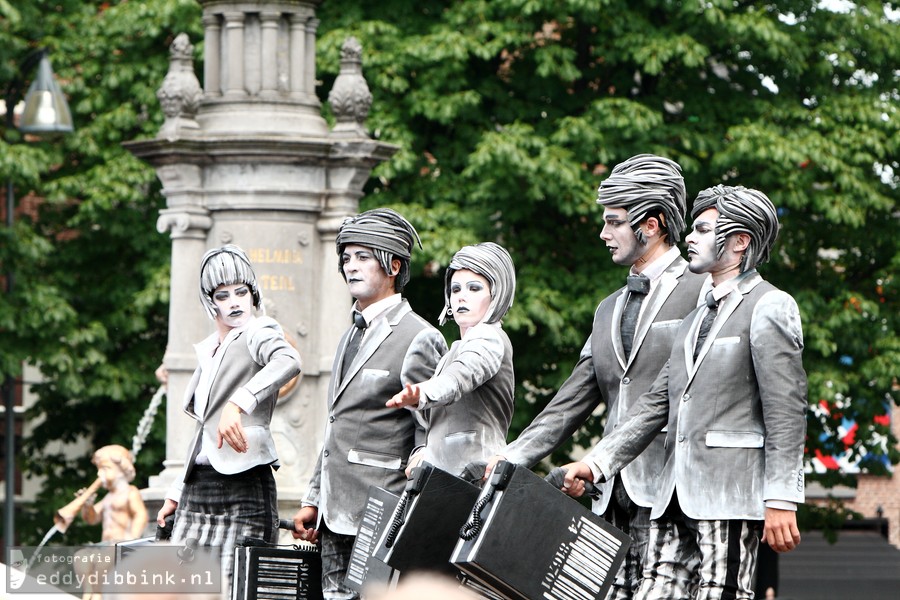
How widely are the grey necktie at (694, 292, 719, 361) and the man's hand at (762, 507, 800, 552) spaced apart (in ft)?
2.35

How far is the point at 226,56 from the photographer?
1777cm

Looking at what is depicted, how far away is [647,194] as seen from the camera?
8.40 m

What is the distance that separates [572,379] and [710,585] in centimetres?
126

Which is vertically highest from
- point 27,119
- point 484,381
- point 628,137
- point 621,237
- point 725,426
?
point 628,137

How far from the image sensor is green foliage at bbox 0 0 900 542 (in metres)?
23.0

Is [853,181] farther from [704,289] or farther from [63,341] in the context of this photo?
[704,289]

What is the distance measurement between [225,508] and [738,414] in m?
3.05

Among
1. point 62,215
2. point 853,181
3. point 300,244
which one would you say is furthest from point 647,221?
point 62,215

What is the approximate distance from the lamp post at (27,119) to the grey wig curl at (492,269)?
43.7ft

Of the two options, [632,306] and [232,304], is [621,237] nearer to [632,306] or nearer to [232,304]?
[632,306]

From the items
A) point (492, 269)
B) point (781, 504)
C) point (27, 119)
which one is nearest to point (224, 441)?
point (492, 269)

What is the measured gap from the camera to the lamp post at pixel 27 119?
2189 cm

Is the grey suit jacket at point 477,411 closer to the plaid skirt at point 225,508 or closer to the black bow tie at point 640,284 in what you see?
the black bow tie at point 640,284

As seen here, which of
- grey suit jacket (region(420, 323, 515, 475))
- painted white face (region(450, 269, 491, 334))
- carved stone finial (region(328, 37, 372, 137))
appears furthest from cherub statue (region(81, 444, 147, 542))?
painted white face (region(450, 269, 491, 334))
